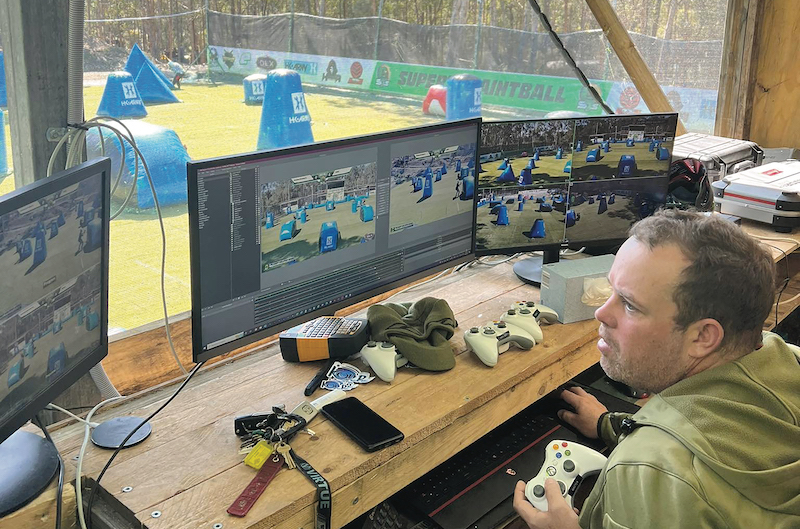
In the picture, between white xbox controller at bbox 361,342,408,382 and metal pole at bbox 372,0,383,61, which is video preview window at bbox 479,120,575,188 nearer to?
white xbox controller at bbox 361,342,408,382

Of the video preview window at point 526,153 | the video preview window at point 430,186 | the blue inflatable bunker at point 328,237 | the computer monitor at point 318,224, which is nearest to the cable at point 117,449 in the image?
the computer monitor at point 318,224

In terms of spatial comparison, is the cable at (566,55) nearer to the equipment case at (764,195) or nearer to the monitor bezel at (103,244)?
the equipment case at (764,195)

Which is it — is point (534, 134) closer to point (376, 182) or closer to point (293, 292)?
point (376, 182)

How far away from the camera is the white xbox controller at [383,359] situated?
5.63 ft

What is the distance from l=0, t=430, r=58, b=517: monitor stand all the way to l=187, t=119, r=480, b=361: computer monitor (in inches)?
13.4

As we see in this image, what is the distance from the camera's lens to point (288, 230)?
1676mm

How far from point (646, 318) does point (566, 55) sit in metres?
2.27

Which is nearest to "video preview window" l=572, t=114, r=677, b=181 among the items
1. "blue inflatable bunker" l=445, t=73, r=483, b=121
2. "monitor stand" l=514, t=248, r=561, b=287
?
"monitor stand" l=514, t=248, r=561, b=287

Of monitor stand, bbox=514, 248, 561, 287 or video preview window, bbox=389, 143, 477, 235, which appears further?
monitor stand, bbox=514, 248, 561, 287

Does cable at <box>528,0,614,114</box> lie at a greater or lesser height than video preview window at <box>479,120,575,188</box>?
greater

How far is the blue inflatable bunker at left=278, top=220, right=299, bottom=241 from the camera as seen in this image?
1.67 meters

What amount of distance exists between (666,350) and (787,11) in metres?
3.06

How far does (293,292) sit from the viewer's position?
1.74 meters

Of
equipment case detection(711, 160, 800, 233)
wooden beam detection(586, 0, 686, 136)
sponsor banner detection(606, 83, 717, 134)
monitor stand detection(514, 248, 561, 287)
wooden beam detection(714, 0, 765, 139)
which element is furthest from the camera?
sponsor banner detection(606, 83, 717, 134)
